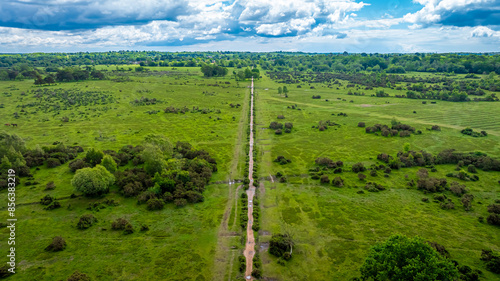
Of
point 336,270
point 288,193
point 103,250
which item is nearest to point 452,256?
point 336,270

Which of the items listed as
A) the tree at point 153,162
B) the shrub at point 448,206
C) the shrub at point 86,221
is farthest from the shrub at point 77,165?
the shrub at point 448,206

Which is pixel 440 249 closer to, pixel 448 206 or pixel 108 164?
pixel 448 206

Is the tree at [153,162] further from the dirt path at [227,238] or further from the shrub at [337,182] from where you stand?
the shrub at [337,182]

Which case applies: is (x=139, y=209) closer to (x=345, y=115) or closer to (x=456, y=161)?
(x=456, y=161)

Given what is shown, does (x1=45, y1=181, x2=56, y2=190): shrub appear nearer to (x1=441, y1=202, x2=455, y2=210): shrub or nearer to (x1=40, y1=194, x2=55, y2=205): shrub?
(x1=40, y1=194, x2=55, y2=205): shrub

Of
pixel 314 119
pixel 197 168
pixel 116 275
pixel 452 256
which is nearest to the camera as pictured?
pixel 116 275
